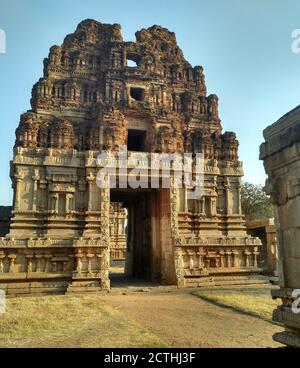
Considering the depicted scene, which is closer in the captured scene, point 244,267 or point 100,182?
point 100,182

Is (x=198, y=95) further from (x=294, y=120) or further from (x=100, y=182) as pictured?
(x=294, y=120)

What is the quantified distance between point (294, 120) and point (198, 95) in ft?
53.3

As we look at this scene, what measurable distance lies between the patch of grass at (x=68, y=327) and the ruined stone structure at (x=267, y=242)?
14441 millimetres

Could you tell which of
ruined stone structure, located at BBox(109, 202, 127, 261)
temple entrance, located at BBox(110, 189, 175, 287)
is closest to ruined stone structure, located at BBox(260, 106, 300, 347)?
temple entrance, located at BBox(110, 189, 175, 287)

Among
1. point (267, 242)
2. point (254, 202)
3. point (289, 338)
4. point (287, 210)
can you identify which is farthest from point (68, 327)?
point (254, 202)

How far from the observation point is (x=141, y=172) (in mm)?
16516

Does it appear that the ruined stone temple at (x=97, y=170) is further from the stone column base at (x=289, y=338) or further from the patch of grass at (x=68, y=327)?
the stone column base at (x=289, y=338)

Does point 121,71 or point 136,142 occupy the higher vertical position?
point 121,71

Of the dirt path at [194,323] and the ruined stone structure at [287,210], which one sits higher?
the ruined stone structure at [287,210]

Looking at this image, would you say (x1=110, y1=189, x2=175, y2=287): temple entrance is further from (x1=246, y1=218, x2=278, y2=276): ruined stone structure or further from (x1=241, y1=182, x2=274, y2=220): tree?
(x1=241, y1=182, x2=274, y2=220): tree

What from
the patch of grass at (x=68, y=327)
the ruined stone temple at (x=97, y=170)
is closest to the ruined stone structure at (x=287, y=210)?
the patch of grass at (x=68, y=327)

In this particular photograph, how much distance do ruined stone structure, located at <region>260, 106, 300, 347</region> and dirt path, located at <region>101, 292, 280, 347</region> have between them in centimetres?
204

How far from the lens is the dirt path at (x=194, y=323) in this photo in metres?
7.05

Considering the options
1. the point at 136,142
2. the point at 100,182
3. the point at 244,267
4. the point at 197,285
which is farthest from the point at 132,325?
the point at 136,142
